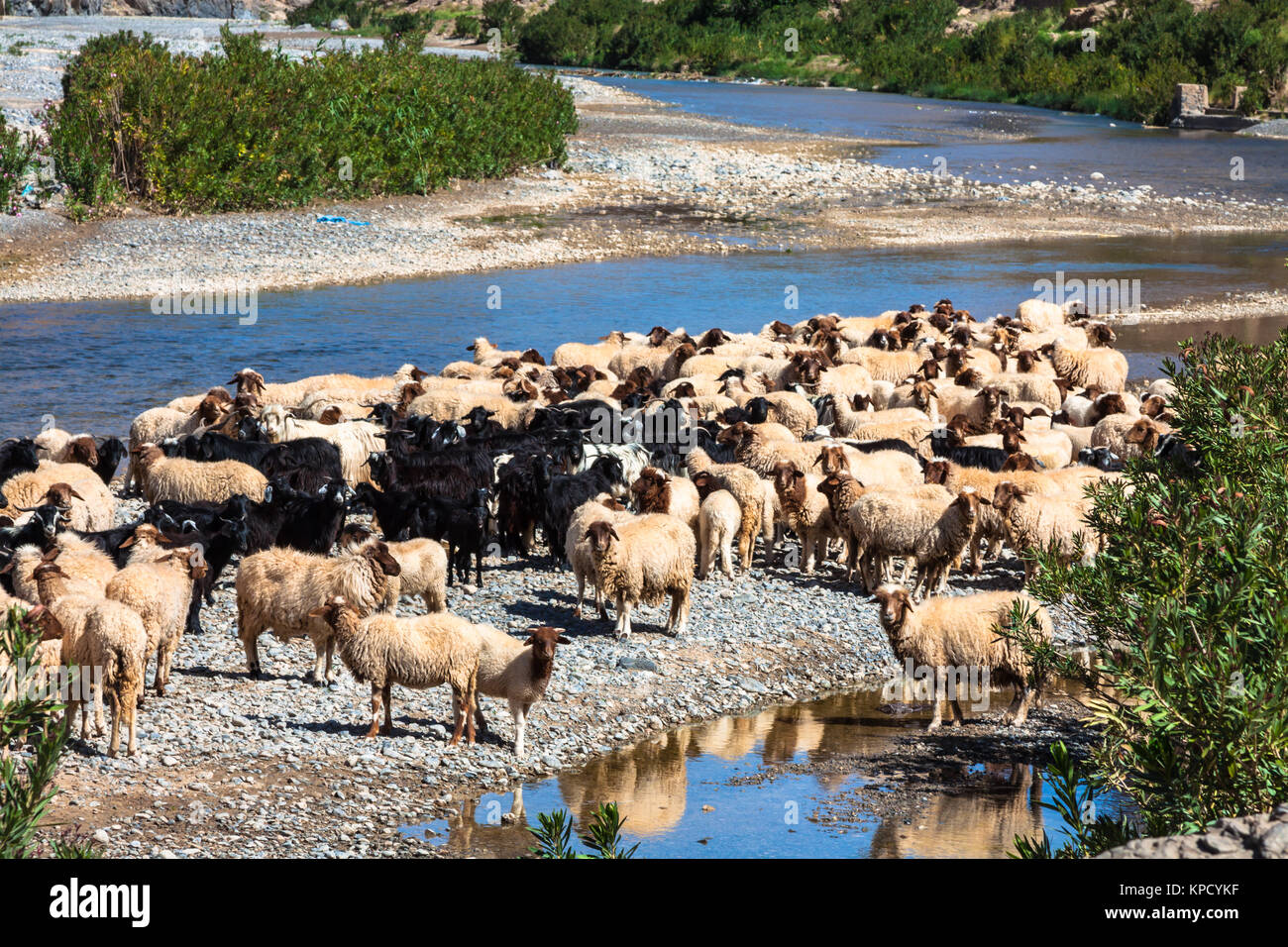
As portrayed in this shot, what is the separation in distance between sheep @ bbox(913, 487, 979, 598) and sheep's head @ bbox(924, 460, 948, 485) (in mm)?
740

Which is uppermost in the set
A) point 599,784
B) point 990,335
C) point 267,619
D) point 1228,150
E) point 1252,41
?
point 1252,41

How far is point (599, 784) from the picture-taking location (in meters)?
8.05

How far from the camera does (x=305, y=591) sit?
887cm

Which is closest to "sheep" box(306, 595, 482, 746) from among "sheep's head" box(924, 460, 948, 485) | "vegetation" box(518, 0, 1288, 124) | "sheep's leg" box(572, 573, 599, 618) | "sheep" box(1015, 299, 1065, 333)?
"sheep's leg" box(572, 573, 599, 618)

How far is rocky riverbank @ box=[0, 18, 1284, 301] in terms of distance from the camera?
25234 mm

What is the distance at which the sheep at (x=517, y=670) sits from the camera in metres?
8.00

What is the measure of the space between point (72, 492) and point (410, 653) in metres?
4.42

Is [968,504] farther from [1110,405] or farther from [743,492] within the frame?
[1110,405]

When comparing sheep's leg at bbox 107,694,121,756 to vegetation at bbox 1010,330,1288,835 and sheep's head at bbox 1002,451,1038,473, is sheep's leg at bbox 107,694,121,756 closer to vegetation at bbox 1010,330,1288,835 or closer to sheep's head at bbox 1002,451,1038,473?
vegetation at bbox 1010,330,1288,835

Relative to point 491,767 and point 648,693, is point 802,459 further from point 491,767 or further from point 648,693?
point 491,767

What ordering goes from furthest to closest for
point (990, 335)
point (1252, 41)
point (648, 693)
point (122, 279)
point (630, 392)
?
1. point (1252, 41)
2. point (122, 279)
3. point (990, 335)
4. point (630, 392)
5. point (648, 693)

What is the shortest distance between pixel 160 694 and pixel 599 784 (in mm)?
2874

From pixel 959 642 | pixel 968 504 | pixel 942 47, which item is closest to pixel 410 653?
pixel 959 642

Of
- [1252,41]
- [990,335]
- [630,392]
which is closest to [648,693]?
[630,392]
